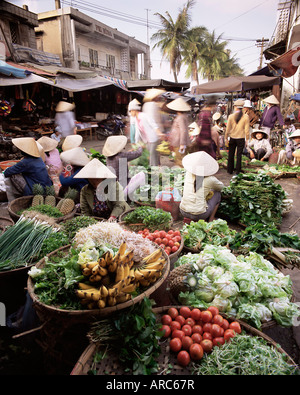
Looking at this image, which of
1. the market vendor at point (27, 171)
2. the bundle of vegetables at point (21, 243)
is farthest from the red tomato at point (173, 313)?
the market vendor at point (27, 171)

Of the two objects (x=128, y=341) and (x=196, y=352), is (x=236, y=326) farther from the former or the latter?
(x=128, y=341)

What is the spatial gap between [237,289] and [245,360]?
0.66 metres

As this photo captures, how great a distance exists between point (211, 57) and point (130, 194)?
32.6 meters

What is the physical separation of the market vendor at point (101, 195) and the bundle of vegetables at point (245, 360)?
2028mm

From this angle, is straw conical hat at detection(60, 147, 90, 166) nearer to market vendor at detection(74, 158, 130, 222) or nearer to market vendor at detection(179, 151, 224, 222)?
market vendor at detection(74, 158, 130, 222)

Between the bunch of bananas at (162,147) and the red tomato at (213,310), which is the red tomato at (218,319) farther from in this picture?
the bunch of bananas at (162,147)

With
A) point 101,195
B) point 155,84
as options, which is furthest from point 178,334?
point 155,84

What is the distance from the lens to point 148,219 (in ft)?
10.1

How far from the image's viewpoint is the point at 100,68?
19.9 m

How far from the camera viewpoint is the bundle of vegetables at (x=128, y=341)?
1551 millimetres

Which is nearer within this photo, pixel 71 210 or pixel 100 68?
pixel 71 210
